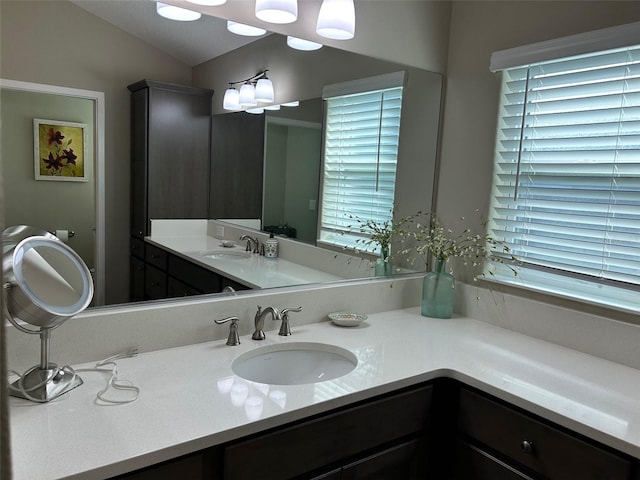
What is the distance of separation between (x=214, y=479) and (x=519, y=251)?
1.51 meters

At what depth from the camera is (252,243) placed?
1.96 meters

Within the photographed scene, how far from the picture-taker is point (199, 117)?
170 centimetres

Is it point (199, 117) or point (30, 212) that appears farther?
point (199, 117)

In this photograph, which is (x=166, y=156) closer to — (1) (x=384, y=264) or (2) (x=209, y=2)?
(2) (x=209, y=2)

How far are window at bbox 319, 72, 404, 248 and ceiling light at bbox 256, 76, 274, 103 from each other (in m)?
0.30

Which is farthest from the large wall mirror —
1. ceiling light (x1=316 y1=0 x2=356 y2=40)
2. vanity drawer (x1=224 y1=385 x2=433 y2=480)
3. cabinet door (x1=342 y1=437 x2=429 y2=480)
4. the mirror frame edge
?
cabinet door (x1=342 y1=437 x2=429 y2=480)

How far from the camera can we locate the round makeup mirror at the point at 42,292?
1.15 meters

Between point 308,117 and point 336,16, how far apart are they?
0.43 m

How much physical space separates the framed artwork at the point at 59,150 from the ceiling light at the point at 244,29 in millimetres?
635

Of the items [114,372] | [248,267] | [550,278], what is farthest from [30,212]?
[550,278]

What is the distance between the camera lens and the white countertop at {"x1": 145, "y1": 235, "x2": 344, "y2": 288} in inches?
67.5

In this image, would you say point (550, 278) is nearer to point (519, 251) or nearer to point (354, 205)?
point (519, 251)

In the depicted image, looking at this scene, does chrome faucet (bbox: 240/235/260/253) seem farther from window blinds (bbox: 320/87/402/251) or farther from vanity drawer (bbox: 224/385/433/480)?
vanity drawer (bbox: 224/385/433/480)

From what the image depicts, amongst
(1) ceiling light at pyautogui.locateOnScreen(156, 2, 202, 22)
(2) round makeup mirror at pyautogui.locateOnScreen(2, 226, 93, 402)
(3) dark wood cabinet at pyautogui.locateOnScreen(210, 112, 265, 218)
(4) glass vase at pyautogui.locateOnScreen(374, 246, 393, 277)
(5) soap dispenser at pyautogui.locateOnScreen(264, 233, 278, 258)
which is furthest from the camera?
(4) glass vase at pyautogui.locateOnScreen(374, 246, 393, 277)
